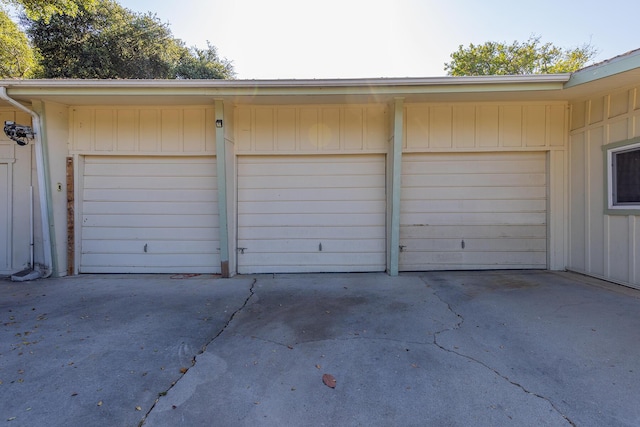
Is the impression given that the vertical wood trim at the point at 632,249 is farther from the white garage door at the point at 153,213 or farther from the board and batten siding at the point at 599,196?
the white garage door at the point at 153,213

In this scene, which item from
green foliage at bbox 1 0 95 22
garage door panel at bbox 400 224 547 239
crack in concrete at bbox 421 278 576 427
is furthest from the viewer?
green foliage at bbox 1 0 95 22

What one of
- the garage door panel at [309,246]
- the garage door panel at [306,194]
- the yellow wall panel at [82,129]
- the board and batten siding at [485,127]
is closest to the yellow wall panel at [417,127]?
the board and batten siding at [485,127]

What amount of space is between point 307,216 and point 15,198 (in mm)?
5045

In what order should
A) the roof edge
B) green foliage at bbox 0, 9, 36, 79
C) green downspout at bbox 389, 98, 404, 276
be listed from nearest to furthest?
the roof edge
green downspout at bbox 389, 98, 404, 276
green foliage at bbox 0, 9, 36, 79

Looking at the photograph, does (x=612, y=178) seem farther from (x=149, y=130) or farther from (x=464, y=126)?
(x=149, y=130)

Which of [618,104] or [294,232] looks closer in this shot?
[618,104]

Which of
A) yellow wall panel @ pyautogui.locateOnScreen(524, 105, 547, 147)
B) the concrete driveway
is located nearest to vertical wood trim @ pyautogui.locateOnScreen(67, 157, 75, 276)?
the concrete driveway

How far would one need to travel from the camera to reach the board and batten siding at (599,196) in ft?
14.2

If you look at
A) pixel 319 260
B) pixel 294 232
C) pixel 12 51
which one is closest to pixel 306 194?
pixel 294 232

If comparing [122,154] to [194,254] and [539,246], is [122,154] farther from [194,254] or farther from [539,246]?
[539,246]

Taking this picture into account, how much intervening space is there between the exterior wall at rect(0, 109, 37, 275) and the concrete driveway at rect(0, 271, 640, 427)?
4.39 feet

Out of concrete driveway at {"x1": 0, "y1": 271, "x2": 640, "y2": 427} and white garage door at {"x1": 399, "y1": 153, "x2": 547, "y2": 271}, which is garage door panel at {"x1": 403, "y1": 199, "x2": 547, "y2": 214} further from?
concrete driveway at {"x1": 0, "y1": 271, "x2": 640, "y2": 427}

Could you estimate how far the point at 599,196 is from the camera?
189 inches

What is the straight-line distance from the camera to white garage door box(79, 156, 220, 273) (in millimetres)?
5500
